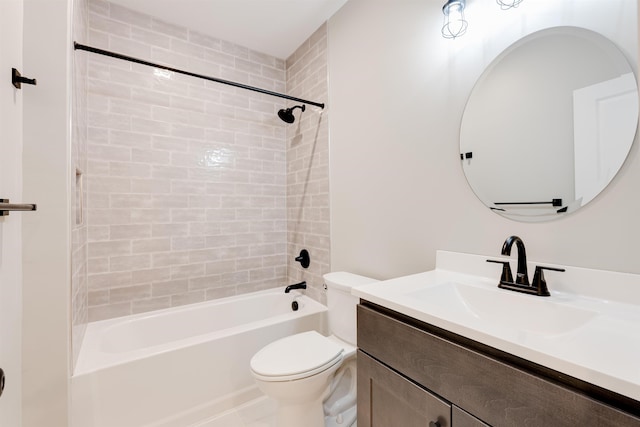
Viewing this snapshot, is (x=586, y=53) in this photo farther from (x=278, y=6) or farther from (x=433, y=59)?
(x=278, y=6)

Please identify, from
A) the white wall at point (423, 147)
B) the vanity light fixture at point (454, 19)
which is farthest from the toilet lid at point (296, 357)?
the vanity light fixture at point (454, 19)

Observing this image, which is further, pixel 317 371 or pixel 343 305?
pixel 343 305

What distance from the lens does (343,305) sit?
1627 mm

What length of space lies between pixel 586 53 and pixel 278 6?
187 centimetres

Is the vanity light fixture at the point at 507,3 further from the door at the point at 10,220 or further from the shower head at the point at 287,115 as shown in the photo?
the door at the point at 10,220

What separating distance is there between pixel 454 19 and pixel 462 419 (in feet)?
5.09

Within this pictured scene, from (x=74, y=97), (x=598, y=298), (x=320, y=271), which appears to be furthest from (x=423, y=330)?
(x=74, y=97)

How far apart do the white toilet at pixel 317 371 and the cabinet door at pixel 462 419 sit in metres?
0.69

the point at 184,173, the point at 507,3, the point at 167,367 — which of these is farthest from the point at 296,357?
the point at 507,3

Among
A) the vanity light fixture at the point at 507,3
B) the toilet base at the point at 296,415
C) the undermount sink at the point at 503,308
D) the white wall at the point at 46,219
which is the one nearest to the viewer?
the undermount sink at the point at 503,308

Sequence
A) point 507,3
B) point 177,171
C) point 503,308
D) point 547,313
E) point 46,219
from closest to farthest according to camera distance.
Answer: point 547,313, point 503,308, point 507,3, point 46,219, point 177,171

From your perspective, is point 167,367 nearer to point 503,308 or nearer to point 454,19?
point 503,308

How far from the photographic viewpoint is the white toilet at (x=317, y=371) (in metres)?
1.23

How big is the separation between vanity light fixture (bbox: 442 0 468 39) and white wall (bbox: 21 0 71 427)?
1.75m
